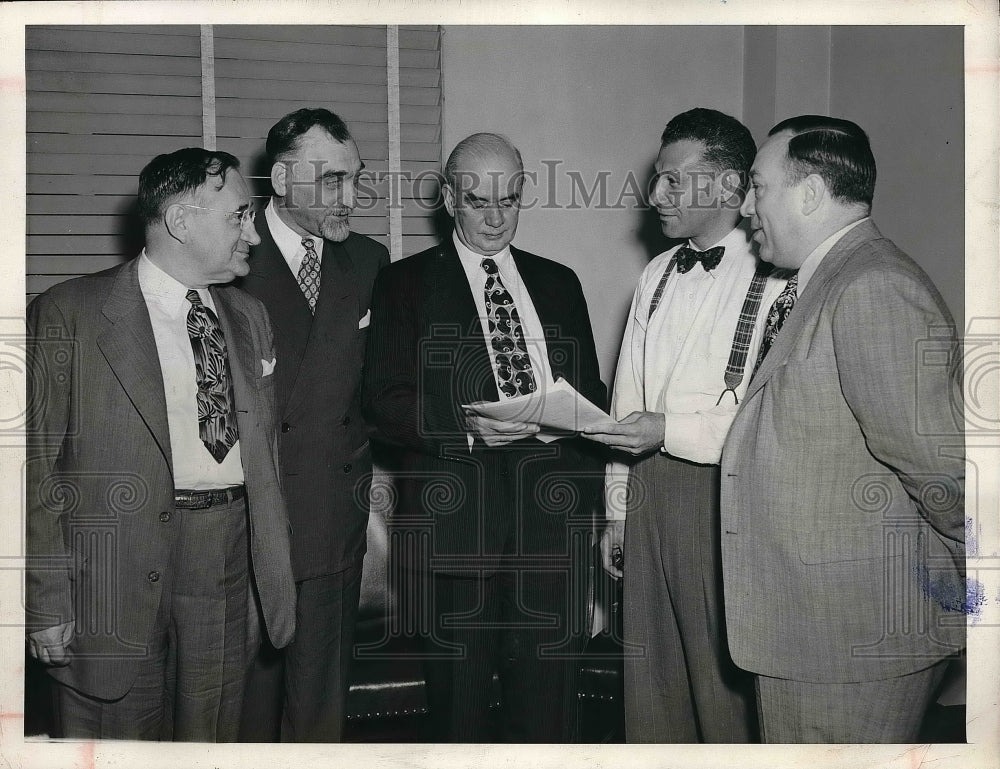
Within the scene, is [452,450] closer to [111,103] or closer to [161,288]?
[161,288]

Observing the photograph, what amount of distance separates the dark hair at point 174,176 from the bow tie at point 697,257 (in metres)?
1.39

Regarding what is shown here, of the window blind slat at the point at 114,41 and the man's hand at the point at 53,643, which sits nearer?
the man's hand at the point at 53,643

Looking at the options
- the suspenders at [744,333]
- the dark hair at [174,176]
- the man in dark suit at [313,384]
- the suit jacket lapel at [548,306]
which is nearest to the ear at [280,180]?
the man in dark suit at [313,384]

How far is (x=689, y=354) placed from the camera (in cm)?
281

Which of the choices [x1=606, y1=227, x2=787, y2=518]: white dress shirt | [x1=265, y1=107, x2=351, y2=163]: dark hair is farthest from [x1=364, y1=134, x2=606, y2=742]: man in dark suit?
[x1=265, y1=107, x2=351, y2=163]: dark hair

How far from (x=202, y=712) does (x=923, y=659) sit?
2.06m

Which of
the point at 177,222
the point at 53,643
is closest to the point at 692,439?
the point at 177,222

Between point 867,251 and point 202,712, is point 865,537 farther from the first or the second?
point 202,712

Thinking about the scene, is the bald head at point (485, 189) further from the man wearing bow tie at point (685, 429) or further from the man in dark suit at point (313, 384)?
the man wearing bow tie at point (685, 429)

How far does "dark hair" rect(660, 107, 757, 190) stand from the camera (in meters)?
2.84

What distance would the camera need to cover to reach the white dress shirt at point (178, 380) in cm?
264

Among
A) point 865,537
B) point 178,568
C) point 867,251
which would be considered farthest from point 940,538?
point 178,568

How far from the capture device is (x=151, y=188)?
2.71m

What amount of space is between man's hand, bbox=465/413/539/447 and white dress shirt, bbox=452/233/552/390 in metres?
0.16
